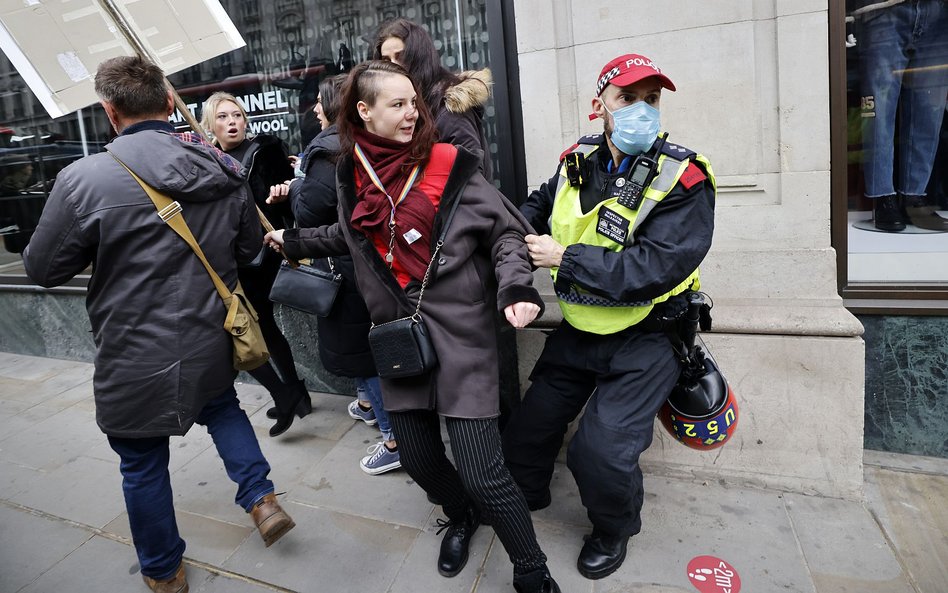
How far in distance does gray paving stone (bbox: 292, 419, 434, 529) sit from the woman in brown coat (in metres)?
0.83

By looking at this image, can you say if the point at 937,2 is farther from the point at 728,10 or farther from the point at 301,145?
the point at 301,145

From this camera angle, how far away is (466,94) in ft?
8.84

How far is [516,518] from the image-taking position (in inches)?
91.0

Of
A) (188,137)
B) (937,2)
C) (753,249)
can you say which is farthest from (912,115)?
(188,137)

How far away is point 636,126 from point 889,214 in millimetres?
2277

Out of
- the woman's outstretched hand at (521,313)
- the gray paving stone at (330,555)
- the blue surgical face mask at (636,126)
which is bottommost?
the gray paving stone at (330,555)

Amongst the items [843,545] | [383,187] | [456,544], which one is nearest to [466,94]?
[383,187]

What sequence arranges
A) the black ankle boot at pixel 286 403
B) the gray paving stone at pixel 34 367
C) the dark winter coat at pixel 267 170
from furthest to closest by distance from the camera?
the gray paving stone at pixel 34 367 < the black ankle boot at pixel 286 403 < the dark winter coat at pixel 267 170

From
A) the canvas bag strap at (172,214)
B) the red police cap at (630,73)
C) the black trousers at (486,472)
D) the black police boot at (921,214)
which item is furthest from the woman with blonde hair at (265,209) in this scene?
the black police boot at (921,214)

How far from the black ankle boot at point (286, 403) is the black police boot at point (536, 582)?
199 centimetres

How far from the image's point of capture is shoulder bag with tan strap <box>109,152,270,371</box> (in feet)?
7.80

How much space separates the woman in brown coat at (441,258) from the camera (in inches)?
89.7

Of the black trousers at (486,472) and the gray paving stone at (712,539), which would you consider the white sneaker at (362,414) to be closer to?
the black trousers at (486,472)

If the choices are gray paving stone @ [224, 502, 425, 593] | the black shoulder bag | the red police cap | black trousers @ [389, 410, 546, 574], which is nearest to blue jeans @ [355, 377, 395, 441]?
gray paving stone @ [224, 502, 425, 593]
